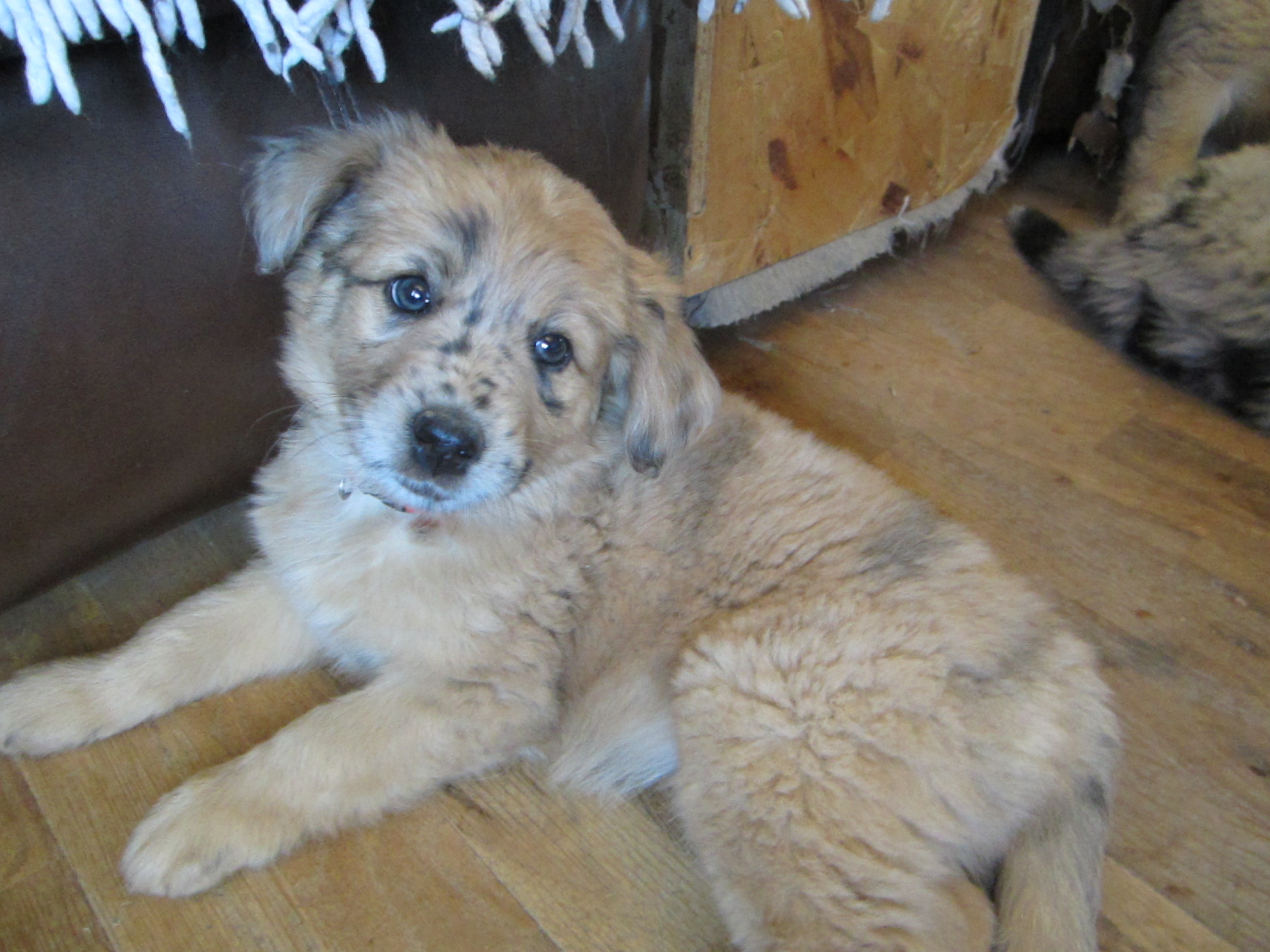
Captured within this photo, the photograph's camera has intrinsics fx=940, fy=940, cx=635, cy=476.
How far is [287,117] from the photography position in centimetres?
160

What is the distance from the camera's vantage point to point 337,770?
154 centimetres

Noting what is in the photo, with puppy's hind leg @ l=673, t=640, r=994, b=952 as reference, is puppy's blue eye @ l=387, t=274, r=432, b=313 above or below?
above

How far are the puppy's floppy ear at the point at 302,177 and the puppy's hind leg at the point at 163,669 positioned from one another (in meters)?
0.66

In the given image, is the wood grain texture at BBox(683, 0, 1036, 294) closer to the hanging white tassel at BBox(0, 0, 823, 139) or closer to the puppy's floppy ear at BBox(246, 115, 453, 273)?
the hanging white tassel at BBox(0, 0, 823, 139)

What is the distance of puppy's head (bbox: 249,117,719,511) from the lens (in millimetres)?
1411

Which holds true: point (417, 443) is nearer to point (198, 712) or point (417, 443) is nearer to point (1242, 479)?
point (198, 712)

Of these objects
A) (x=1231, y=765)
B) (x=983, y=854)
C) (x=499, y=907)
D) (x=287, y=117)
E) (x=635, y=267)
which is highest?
(x=287, y=117)

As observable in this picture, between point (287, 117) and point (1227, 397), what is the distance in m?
2.60

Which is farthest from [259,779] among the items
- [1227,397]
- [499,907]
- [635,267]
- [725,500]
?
[1227,397]

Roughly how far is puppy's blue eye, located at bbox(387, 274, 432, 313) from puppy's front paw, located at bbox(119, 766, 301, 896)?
2.70 feet

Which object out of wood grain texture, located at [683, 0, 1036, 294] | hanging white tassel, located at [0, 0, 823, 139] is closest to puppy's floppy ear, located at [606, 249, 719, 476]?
hanging white tassel, located at [0, 0, 823, 139]

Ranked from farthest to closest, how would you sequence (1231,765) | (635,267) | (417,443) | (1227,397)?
(1227,397) → (1231,765) → (635,267) → (417,443)

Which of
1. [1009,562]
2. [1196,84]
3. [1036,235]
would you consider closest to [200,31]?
[1009,562]

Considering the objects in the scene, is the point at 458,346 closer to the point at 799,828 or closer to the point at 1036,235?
the point at 799,828
